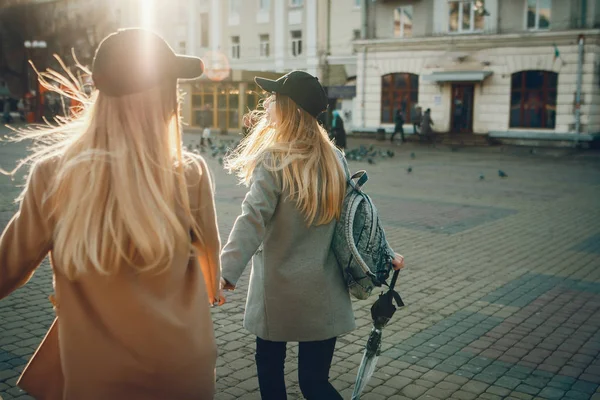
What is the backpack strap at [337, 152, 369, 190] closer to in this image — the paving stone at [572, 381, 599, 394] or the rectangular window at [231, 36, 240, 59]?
the paving stone at [572, 381, 599, 394]

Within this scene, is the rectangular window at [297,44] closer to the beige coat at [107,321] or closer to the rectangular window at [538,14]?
the rectangular window at [538,14]

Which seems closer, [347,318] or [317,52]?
[347,318]

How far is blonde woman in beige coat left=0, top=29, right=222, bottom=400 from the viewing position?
1854 millimetres

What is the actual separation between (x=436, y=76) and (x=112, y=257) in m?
30.4

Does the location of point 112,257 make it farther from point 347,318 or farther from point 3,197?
point 3,197

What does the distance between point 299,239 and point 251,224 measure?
0.83 feet

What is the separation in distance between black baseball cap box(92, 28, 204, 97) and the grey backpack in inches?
48.2

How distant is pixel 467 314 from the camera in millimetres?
5691

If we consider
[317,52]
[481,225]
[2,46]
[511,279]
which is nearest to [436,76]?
[317,52]

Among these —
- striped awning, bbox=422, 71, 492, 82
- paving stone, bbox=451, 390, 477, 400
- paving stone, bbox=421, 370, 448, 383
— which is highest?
striped awning, bbox=422, 71, 492, 82

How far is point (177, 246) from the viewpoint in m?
1.97

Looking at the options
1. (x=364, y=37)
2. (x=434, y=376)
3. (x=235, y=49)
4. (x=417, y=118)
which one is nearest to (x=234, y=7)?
(x=235, y=49)

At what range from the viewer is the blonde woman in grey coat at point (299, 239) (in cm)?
284

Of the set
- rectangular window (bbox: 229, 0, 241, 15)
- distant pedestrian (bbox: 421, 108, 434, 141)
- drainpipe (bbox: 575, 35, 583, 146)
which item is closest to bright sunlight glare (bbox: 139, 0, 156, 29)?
rectangular window (bbox: 229, 0, 241, 15)
